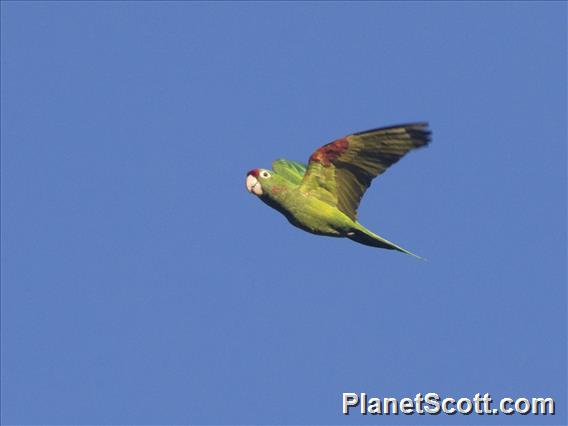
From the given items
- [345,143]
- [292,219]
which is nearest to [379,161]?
[345,143]

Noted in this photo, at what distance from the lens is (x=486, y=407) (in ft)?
53.5

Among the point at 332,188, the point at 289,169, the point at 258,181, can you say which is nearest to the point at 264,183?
the point at 258,181

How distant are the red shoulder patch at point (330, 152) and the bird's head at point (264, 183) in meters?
0.63

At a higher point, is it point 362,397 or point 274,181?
point 274,181

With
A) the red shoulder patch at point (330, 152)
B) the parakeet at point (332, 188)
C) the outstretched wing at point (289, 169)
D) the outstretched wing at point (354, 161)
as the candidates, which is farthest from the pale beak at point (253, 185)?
the outstretched wing at point (289, 169)

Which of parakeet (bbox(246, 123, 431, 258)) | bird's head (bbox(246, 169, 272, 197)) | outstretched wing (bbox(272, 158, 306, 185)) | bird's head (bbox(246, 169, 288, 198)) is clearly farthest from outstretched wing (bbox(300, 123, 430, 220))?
outstretched wing (bbox(272, 158, 306, 185))

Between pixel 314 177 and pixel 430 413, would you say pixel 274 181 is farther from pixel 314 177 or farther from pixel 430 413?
pixel 430 413

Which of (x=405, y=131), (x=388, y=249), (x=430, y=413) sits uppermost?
(x=405, y=131)

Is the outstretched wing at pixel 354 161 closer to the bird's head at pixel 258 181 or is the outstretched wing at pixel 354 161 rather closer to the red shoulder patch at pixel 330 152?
the red shoulder patch at pixel 330 152

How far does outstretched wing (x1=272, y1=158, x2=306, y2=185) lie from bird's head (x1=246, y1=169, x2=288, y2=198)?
1632mm

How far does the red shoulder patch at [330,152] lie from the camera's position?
47.3ft

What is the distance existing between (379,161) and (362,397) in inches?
179

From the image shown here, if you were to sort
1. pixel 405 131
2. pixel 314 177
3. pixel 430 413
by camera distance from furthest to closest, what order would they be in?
pixel 430 413
pixel 314 177
pixel 405 131

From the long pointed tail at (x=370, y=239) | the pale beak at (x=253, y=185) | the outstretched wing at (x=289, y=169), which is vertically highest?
the outstretched wing at (x=289, y=169)
